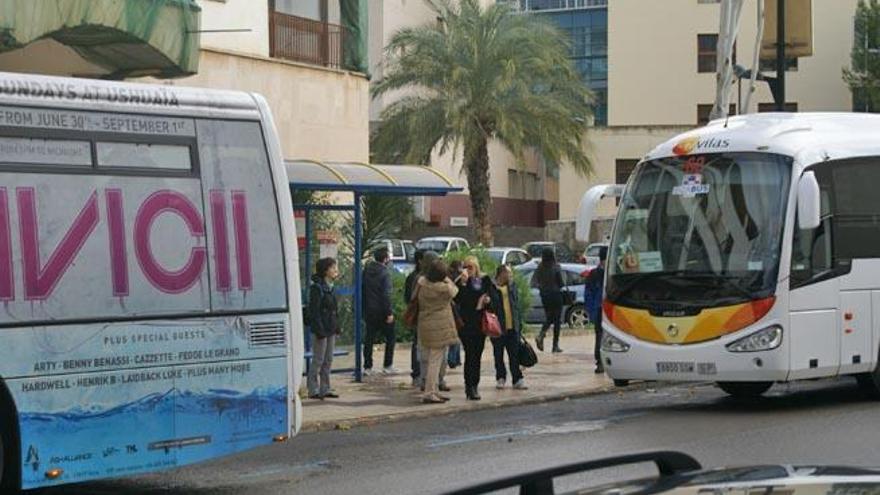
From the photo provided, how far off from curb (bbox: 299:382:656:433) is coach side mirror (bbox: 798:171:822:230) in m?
4.26

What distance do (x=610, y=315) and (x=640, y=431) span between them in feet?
6.62

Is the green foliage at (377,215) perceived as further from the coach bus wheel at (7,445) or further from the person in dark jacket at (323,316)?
the coach bus wheel at (7,445)

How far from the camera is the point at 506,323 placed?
1894cm

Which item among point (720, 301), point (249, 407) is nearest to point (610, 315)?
point (720, 301)

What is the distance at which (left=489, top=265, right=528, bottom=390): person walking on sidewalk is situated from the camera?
18.7 metres

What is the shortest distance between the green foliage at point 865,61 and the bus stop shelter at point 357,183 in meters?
46.4

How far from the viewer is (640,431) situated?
15023mm

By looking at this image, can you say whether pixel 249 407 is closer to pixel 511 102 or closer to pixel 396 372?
pixel 396 372

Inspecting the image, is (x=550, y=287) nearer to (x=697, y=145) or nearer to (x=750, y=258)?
(x=697, y=145)

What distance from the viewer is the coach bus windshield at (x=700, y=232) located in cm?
1574

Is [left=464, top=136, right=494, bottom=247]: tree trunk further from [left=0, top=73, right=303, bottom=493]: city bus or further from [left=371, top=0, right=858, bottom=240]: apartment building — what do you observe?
[left=0, top=73, right=303, bottom=493]: city bus

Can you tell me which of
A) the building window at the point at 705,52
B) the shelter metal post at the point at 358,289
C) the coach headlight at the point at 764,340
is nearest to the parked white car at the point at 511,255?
the shelter metal post at the point at 358,289

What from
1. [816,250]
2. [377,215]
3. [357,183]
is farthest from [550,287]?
[816,250]

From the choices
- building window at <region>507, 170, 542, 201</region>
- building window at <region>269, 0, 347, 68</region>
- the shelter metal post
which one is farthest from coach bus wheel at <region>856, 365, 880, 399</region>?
building window at <region>507, 170, 542, 201</region>
